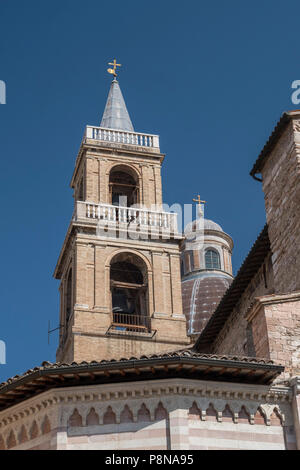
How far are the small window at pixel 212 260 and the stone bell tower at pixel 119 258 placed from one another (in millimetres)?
15791

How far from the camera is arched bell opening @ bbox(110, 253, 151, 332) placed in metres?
28.3

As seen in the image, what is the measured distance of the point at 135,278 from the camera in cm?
3027

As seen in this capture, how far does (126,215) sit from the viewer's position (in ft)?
98.6

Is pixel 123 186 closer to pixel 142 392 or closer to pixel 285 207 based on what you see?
pixel 285 207

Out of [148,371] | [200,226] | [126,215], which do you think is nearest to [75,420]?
[148,371]

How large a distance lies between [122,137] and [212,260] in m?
16.7

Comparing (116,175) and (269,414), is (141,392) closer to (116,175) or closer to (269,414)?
(269,414)

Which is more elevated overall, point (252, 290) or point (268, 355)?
point (252, 290)

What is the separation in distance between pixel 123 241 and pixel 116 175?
12.9ft

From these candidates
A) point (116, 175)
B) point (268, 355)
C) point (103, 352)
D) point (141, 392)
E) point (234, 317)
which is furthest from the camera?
point (116, 175)

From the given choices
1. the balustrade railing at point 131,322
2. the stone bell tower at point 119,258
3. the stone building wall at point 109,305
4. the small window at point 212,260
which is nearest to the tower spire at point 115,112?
the stone bell tower at point 119,258
